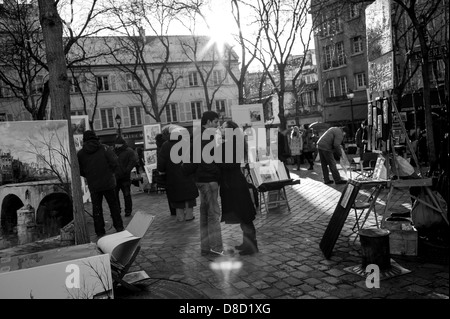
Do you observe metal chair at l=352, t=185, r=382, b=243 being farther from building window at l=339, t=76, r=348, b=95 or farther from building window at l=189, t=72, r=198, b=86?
building window at l=189, t=72, r=198, b=86

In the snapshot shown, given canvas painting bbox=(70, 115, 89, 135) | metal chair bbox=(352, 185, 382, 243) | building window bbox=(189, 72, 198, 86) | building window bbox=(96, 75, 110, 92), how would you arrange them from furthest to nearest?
building window bbox=(189, 72, 198, 86)
building window bbox=(96, 75, 110, 92)
canvas painting bbox=(70, 115, 89, 135)
metal chair bbox=(352, 185, 382, 243)

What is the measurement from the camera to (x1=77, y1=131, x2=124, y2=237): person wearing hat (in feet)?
22.4

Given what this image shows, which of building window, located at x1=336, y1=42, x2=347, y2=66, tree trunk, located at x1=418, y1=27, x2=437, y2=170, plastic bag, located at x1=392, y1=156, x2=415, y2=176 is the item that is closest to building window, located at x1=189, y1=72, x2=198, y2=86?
building window, located at x1=336, y1=42, x2=347, y2=66

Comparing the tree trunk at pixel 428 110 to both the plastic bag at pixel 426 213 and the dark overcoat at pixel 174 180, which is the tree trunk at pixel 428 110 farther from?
the dark overcoat at pixel 174 180

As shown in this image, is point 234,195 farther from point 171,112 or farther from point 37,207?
point 171,112

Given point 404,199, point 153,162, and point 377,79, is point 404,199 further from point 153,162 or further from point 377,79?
point 153,162

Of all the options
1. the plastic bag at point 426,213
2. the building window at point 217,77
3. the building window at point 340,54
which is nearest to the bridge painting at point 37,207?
the plastic bag at point 426,213

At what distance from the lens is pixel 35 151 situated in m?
4.07

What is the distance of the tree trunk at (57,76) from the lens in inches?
179

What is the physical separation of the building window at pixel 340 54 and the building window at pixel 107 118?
23.7 meters

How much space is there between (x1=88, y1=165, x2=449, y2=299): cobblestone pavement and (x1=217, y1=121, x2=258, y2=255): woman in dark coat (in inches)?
12.2

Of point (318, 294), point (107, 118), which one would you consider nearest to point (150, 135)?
point (318, 294)
